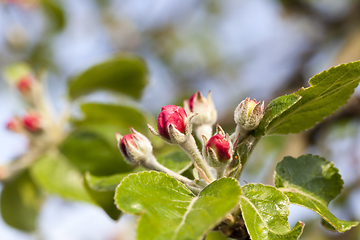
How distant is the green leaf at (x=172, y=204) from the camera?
0.71 metres

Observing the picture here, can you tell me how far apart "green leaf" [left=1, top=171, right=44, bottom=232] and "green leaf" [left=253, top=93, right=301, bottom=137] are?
1644 mm

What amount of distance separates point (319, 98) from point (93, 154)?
116cm

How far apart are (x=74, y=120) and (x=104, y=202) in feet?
3.07

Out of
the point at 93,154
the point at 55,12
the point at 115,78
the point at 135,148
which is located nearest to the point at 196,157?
the point at 135,148

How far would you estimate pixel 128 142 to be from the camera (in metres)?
1.01

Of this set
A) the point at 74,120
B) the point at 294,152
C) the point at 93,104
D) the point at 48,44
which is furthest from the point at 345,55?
the point at 48,44

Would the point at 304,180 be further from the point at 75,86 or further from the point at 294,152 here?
the point at 75,86

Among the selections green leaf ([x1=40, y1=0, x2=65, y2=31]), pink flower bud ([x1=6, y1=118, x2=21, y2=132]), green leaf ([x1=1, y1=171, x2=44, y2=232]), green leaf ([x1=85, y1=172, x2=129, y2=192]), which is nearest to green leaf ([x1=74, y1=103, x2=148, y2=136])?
pink flower bud ([x1=6, y1=118, x2=21, y2=132])

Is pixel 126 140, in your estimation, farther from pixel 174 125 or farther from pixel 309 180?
pixel 309 180

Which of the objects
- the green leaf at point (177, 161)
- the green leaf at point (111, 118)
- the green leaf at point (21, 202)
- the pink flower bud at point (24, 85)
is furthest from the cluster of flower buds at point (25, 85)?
the green leaf at point (177, 161)

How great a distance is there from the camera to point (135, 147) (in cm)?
102

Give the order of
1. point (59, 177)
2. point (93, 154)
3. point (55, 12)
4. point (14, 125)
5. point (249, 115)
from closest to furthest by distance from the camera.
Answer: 1. point (249, 115)
2. point (93, 154)
3. point (59, 177)
4. point (14, 125)
5. point (55, 12)

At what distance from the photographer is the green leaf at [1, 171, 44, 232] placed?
6.92 feet

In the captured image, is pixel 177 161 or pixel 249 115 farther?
pixel 177 161
